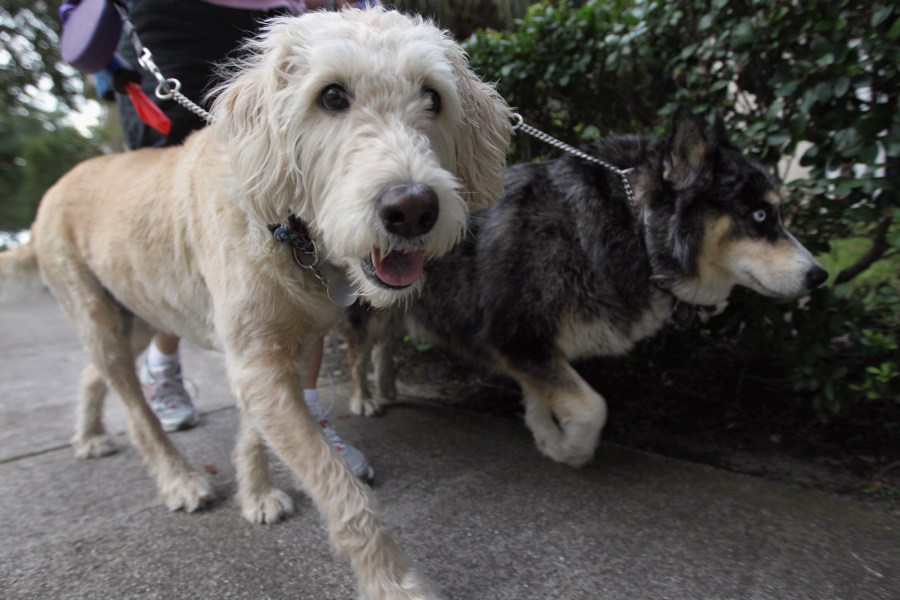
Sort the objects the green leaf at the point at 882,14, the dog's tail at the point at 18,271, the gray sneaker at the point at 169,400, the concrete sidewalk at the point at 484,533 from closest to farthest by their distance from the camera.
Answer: the concrete sidewalk at the point at 484,533, the green leaf at the point at 882,14, the dog's tail at the point at 18,271, the gray sneaker at the point at 169,400

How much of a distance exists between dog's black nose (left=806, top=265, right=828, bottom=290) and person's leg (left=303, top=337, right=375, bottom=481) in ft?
6.60

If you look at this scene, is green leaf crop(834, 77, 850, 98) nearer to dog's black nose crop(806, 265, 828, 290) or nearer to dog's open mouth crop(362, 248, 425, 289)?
dog's black nose crop(806, 265, 828, 290)

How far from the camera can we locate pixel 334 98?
5.24ft

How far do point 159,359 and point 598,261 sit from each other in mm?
2601

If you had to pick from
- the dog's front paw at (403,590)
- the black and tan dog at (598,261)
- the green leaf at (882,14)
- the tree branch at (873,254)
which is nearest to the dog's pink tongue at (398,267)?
the dog's front paw at (403,590)

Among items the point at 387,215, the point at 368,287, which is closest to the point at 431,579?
the point at 368,287

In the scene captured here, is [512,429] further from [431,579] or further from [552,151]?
[552,151]

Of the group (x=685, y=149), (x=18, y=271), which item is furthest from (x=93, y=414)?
(x=685, y=149)

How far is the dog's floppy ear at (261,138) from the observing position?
A: 1.63 meters

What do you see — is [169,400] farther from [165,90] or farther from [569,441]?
[569,441]

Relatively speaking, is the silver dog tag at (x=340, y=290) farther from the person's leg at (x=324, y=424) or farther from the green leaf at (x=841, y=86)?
the green leaf at (x=841, y=86)

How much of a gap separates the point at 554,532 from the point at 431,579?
0.52 meters

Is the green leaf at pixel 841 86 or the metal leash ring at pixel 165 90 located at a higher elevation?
the green leaf at pixel 841 86

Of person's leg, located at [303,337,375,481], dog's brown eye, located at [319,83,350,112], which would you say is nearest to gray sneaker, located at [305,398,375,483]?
person's leg, located at [303,337,375,481]
